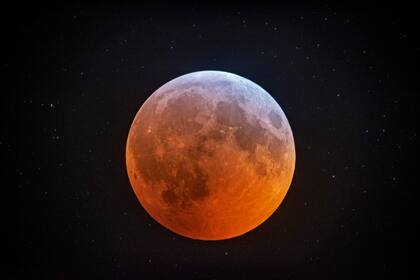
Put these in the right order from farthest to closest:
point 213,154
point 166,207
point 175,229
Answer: point 175,229, point 166,207, point 213,154

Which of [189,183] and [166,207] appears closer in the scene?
[189,183]

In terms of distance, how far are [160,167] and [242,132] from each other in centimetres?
88

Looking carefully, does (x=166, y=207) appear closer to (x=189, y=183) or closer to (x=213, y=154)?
(x=189, y=183)

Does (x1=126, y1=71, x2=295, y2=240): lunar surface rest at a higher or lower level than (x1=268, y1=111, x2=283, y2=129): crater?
lower

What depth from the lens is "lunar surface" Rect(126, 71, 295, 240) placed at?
438 cm

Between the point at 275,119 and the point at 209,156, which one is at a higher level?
the point at 275,119

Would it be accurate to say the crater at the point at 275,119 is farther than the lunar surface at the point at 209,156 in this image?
Yes

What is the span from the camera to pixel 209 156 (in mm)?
4348

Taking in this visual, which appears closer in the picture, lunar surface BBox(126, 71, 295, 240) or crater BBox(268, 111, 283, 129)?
lunar surface BBox(126, 71, 295, 240)

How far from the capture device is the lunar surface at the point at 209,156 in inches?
172

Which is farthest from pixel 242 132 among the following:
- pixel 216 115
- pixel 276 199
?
pixel 276 199

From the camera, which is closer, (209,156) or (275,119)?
(209,156)

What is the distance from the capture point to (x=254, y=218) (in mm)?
4883

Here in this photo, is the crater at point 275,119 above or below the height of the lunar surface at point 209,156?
above
